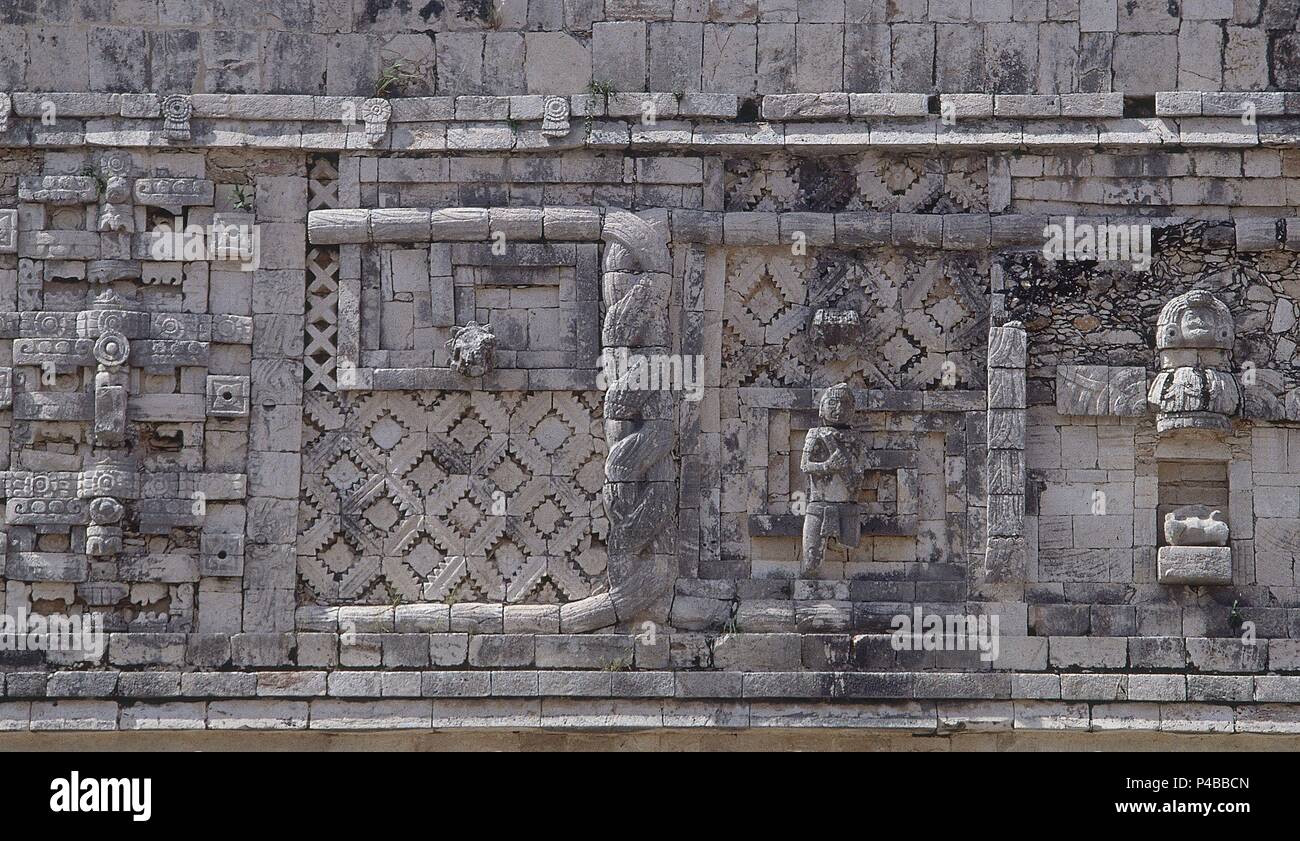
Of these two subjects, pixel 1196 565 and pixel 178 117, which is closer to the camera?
pixel 1196 565

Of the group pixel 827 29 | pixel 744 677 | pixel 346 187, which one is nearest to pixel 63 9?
pixel 346 187

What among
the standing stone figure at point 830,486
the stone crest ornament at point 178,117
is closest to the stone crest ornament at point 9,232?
the stone crest ornament at point 178,117

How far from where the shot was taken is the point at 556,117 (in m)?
12.9

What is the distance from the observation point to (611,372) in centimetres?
1276

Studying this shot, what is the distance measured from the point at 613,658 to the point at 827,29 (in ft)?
15.2

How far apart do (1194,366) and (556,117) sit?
472cm

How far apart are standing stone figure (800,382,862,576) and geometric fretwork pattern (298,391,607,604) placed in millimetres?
1438

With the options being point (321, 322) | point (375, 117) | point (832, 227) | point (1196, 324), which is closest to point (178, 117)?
point (375, 117)

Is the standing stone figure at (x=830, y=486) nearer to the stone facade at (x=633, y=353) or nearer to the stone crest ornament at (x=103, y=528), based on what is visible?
the stone facade at (x=633, y=353)

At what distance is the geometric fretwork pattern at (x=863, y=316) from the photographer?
12.9 meters

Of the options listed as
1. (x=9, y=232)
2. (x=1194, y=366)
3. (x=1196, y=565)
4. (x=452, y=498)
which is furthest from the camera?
(x=9, y=232)

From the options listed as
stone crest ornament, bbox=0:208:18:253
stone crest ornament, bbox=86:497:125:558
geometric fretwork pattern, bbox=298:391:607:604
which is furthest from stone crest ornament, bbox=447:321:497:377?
stone crest ornament, bbox=0:208:18:253

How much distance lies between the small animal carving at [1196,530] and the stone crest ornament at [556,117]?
498cm

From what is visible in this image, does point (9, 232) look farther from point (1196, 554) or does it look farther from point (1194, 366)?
point (1196, 554)
